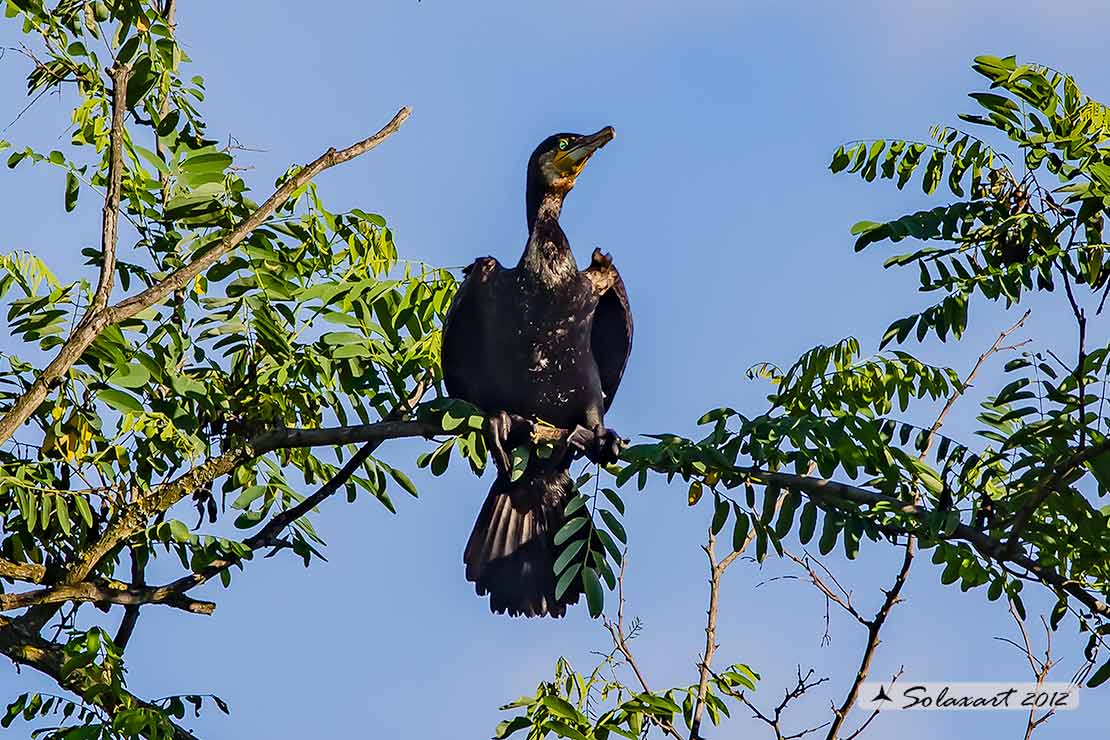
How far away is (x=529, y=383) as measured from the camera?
4.20m

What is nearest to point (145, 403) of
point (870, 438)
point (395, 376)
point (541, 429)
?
point (395, 376)

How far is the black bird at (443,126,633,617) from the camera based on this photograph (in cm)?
419

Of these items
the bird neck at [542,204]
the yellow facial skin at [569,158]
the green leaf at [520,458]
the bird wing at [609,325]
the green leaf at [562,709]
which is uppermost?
the yellow facial skin at [569,158]

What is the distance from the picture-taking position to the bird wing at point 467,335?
4180 millimetres

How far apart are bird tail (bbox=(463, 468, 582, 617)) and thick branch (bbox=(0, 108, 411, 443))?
1402 mm

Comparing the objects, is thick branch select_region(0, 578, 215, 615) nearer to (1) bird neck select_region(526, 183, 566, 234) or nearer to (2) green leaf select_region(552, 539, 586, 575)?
(2) green leaf select_region(552, 539, 586, 575)

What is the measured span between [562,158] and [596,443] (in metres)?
0.94

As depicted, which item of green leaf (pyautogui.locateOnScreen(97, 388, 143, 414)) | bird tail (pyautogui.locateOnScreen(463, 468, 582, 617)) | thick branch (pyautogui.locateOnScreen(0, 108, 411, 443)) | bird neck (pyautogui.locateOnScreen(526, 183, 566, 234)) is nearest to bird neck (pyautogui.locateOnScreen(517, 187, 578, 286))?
bird neck (pyautogui.locateOnScreen(526, 183, 566, 234))

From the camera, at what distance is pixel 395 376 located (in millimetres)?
3801

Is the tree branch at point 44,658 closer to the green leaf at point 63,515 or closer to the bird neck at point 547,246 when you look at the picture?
the green leaf at point 63,515

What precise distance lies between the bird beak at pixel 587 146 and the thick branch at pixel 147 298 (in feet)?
4.30

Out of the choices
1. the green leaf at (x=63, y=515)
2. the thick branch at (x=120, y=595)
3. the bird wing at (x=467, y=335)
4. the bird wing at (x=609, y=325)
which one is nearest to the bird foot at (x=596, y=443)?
the bird wing at (x=467, y=335)

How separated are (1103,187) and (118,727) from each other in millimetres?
2528

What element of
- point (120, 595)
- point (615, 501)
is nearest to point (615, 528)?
point (615, 501)
